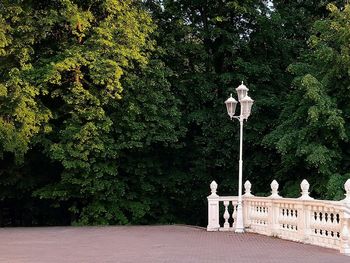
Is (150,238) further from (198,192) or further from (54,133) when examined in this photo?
(198,192)

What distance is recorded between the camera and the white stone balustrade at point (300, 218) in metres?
13.0

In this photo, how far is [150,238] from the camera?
52.5ft

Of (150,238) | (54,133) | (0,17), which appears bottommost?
(150,238)

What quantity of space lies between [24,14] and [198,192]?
12.2m

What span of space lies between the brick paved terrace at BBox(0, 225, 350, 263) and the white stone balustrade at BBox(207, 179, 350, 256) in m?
0.38

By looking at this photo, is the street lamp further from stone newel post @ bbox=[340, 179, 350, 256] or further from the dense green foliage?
stone newel post @ bbox=[340, 179, 350, 256]

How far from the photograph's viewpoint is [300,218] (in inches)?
591

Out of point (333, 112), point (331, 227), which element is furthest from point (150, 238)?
point (333, 112)

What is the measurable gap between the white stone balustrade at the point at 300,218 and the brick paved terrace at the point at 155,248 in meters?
0.38

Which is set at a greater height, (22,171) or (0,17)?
(0,17)

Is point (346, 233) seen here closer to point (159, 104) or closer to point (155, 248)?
point (155, 248)

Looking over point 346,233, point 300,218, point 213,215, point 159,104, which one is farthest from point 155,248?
point 159,104

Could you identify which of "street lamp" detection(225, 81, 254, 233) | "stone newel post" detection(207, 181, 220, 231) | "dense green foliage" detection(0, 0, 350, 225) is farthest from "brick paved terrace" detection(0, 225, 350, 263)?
"dense green foliage" detection(0, 0, 350, 225)

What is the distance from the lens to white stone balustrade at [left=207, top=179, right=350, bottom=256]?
13.0 m
